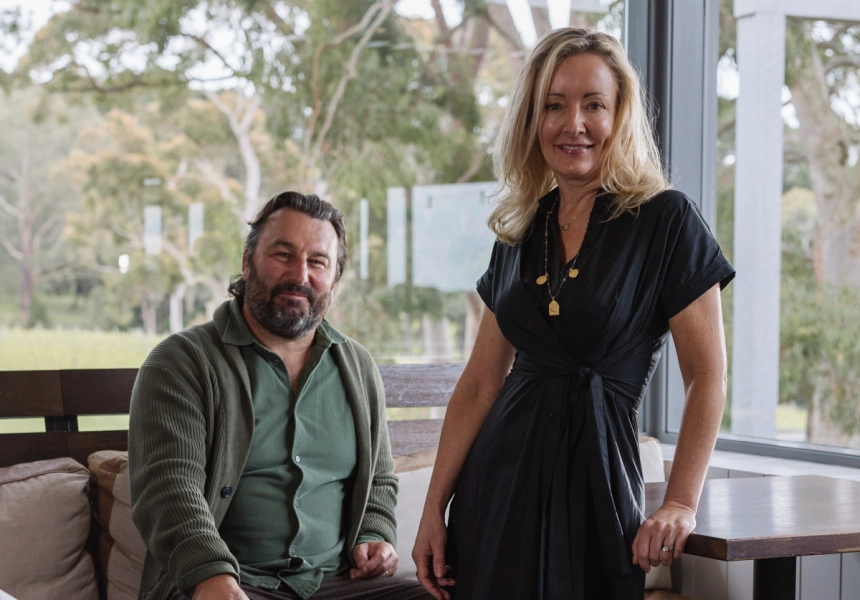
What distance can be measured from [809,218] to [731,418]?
661 mm

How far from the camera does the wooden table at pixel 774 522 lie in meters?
1.37

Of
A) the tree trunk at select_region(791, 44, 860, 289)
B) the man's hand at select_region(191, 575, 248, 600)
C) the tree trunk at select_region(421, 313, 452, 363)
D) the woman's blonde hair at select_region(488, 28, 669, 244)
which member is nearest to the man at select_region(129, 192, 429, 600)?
the man's hand at select_region(191, 575, 248, 600)

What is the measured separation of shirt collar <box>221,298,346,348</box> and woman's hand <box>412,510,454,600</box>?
24.5 inches

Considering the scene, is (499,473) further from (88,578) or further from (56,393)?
(56,393)

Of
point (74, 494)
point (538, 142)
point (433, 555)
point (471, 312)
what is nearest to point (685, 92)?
point (471, 312)

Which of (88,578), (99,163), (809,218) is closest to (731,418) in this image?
(809,218)

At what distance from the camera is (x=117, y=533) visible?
2.21 m

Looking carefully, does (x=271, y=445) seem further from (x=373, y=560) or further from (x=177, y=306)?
(x=177, y=306)

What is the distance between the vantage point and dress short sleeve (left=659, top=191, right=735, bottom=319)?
140cm

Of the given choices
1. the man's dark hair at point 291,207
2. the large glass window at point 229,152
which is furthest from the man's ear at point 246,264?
the large glass window at point 229,152

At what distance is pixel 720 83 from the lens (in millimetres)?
3039

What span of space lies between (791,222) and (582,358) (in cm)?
163

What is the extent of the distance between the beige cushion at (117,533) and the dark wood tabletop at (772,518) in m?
1.19

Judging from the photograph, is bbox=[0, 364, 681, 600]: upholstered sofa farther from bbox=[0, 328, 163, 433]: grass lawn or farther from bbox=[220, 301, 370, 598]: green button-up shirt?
bbox=[0, 328, 163, 433]: grass lawn
